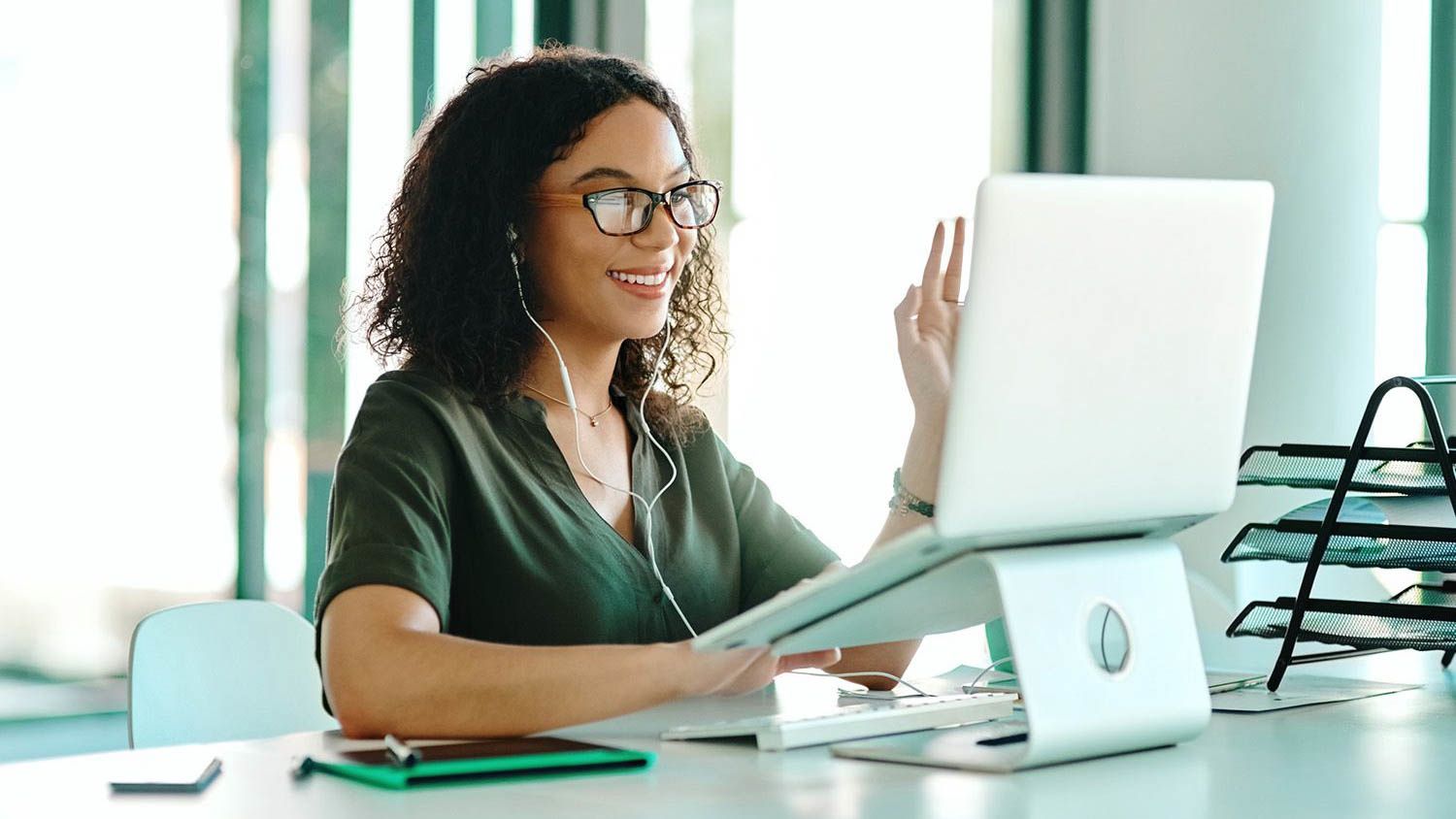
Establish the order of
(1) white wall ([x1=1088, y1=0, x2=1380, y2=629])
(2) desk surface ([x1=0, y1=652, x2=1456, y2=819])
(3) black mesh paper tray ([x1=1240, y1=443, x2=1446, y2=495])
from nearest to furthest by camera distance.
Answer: (2) desk surface ([x1=0, y1=652, x2=1456, y2=819]) → (3) black mesh paper tray ([x1=1240, y1=443, x2=1446, y2=495]) → (1) white wall ([x1=1088, y1=0, x2=1380, y2=629])

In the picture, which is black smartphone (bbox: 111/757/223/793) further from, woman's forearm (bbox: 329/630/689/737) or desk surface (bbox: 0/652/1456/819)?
woman's forearm (bbox: 329/630/689/737)

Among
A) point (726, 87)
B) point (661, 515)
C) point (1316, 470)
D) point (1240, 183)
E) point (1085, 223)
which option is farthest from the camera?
point (726, 87)

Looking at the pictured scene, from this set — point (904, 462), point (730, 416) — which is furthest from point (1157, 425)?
point (730, 416)

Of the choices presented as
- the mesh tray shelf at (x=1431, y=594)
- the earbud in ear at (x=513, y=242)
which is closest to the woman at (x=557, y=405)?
the earbud in ear at (x=513, y=242)

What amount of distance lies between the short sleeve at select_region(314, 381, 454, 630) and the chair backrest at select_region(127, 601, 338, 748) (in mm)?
297

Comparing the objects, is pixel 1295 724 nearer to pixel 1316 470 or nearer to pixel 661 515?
pixel 1316 470

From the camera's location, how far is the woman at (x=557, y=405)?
1676mm

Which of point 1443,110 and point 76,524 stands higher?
point 1443,110

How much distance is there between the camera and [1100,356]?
1.15 metres

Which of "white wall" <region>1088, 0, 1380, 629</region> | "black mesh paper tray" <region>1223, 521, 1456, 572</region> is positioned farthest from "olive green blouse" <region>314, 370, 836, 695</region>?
"white wall" <region>1088, 0, 1380, 629</region>

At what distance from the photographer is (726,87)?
389 centimetres

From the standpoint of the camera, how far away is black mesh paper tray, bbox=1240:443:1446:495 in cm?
170

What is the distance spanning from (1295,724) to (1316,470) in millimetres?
439

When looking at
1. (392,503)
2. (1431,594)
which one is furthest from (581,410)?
(1431,594)
